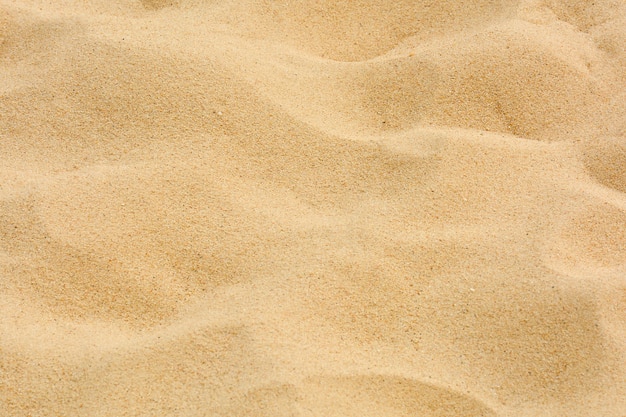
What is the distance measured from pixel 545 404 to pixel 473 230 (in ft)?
1.39

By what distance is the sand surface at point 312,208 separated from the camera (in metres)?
1.45

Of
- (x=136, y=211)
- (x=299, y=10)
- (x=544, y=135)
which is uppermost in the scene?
(x=299, y=10)

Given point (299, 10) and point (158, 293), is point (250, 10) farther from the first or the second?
point (158, 293)

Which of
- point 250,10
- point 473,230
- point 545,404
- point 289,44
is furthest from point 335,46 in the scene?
point 545,404

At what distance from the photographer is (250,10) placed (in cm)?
210

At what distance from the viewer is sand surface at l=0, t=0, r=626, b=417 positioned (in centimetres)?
145

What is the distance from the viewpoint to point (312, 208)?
171cm

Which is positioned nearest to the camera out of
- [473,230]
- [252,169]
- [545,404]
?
[545,404]

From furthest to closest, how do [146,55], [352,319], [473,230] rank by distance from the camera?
[146,55], [473,230], [352,319]

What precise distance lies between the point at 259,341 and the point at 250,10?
1074 millimetres

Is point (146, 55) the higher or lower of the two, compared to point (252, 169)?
higher

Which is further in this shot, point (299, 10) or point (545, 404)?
point (299, 10)

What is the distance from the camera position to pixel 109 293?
1573mm

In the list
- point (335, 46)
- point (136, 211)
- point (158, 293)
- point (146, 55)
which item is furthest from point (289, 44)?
point (158, 293)
